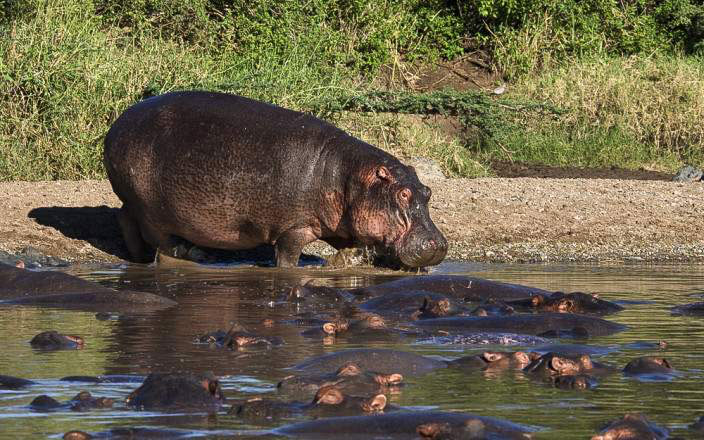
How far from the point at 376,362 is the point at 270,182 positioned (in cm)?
444

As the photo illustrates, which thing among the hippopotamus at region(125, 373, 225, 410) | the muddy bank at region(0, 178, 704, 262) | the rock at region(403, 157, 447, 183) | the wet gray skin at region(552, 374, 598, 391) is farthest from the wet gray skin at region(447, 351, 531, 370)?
the rock at region(403, 157, 447, 183)

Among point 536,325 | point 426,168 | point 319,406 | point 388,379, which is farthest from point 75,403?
point 426,168

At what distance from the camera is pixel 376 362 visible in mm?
5797

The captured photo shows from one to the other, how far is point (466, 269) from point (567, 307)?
310 centimetres

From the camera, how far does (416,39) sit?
2098cm

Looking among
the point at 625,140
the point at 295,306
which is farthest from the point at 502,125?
the point at 295,306

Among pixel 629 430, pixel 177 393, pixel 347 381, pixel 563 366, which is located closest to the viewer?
pixel 629 430

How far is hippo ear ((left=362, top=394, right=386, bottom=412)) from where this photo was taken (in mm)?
4711

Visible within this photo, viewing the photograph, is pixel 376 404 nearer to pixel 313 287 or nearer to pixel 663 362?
pixel 663 362

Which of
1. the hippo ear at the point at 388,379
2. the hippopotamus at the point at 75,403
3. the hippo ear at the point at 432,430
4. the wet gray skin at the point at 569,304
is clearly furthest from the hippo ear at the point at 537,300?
the hippo ear at the point at 432,430

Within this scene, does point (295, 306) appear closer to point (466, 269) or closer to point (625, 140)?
point (466, 269)

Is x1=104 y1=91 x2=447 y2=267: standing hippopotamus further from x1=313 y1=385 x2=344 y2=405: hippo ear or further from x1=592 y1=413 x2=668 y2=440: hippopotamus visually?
x1=592 y1=413 x2=668 y2=440: hippopotamus

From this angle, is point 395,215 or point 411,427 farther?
point 395,215

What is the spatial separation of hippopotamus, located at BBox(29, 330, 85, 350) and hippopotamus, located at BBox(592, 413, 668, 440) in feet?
9.75
